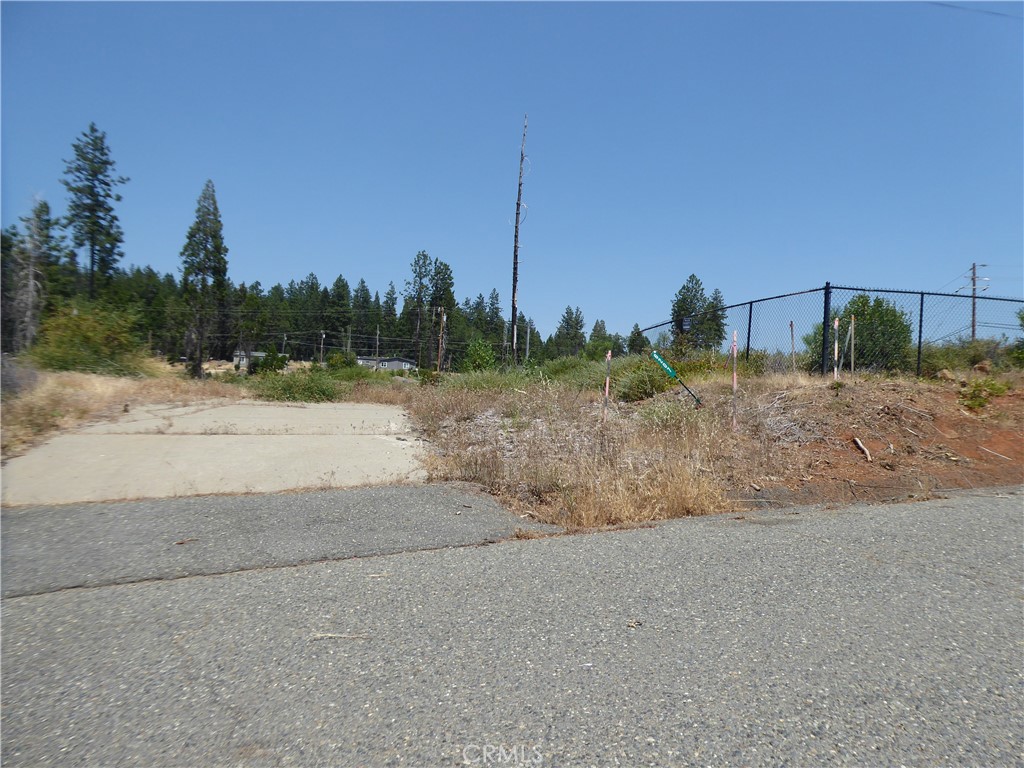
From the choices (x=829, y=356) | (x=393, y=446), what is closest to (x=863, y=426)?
(x=829, y=356)

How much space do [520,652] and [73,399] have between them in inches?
569

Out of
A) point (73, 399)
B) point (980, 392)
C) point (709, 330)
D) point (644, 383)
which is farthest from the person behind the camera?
point (709, 330)

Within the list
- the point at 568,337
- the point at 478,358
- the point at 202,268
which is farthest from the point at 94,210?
the point at 568,337

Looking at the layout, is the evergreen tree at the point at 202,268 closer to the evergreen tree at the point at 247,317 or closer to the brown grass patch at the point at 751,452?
the evergreen tree at the point at 247,317

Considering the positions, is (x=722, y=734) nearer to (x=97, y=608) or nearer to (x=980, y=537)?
(x=97, y=608)

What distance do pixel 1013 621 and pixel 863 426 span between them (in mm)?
6233

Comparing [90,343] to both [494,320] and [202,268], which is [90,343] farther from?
[494,320]

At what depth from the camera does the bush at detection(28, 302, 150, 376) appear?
2173cm

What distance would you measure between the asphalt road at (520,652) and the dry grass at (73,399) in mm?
5616

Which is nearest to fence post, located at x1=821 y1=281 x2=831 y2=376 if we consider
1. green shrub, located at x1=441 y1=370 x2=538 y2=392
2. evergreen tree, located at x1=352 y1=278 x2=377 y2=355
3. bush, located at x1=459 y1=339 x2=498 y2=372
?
green shrub, located at x1=441 y1=370 x2=538 y2=392

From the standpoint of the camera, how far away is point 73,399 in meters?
13.4

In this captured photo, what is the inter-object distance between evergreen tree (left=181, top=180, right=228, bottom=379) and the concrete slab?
40.3 meters

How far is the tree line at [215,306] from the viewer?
77.7 ft

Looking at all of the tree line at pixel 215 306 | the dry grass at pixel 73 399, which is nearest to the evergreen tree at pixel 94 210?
the tree line at pixel 215 306
